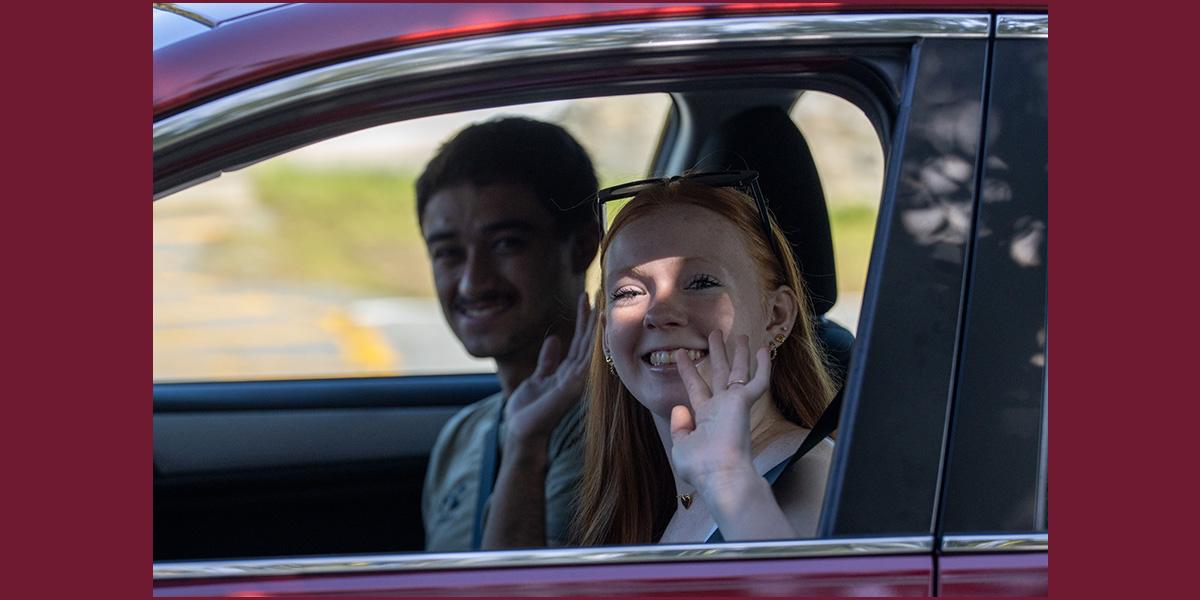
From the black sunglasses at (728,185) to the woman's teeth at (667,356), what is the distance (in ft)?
0.82

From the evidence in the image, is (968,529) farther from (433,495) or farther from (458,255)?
(433,495)

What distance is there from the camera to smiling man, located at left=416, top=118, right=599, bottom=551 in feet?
6.93

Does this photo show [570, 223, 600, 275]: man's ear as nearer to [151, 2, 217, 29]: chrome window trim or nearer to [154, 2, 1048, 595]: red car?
[154, 2, 1048, 595]: red car

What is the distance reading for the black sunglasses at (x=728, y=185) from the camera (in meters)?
1.94

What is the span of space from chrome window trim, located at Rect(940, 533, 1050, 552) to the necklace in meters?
0.53

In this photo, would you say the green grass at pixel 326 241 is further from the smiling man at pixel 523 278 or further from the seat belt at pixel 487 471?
the smiling man at pixel 523 278

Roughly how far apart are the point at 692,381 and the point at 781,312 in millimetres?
286

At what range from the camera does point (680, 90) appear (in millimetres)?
1633

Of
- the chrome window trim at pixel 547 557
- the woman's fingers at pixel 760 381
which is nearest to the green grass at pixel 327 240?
the woman's fingers at pixel 760 381

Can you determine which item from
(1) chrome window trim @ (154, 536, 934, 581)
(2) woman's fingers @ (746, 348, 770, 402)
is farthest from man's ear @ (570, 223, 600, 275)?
(1) chrome window trim @ (154, 536, 934, 581)

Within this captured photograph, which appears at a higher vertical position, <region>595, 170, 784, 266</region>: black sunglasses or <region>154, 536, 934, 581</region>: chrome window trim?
<region>595, 170, 784, 266</region>: black sunglasses

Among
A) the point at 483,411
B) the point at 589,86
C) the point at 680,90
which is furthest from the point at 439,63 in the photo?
the point at 483,411

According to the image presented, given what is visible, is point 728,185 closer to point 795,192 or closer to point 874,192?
point 795,192

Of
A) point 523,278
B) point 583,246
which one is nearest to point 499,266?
point 523,278
